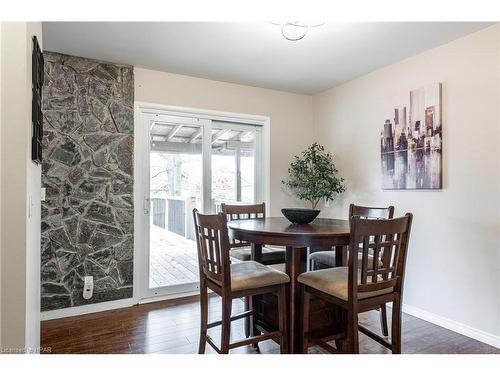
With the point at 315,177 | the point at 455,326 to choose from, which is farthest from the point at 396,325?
the point at 315,177

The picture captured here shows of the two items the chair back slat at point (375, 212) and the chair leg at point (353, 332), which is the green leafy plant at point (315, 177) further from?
the chair leg at point (353, 332)

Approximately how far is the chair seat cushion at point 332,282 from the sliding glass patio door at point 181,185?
6.11 ft

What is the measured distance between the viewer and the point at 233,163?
12.5ft

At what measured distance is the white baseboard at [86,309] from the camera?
111 inches

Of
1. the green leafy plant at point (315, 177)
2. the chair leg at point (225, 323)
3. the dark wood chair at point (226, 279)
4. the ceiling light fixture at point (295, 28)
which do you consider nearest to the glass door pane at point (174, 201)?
the green leafy plant at point (315, 177)

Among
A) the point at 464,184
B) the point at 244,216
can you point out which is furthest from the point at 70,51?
the point at 464,184

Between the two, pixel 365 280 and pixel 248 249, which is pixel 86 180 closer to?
pixel 248 249

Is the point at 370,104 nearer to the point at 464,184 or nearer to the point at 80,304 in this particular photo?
the point at 464,184

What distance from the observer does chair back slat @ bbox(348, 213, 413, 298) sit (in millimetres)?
1605

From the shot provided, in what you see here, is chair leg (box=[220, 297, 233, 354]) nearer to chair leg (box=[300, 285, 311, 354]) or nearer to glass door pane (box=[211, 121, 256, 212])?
chair leg (box=[300, 285, 311, 354])

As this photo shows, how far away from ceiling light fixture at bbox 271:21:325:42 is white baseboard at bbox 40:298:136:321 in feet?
9.35

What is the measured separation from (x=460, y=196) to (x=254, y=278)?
186 cm

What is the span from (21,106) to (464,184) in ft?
9.69

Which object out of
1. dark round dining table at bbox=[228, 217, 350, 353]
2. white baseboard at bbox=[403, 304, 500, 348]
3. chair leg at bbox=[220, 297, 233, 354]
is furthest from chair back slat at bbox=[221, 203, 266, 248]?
white baseboard at bbox=[403, 304, 500, 348]
